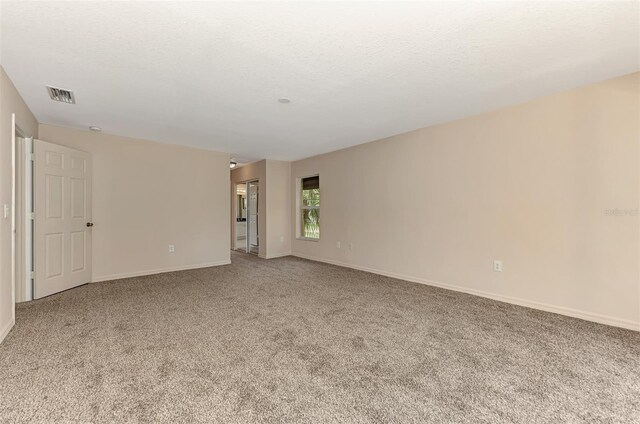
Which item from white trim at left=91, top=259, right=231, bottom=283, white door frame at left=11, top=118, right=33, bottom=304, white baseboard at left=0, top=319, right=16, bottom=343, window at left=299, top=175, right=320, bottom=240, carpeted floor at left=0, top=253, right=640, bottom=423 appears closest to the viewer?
carpeted floor at left=0, top=253, right=640, bottom=423

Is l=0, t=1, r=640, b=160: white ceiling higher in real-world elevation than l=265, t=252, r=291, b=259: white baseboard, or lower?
higher

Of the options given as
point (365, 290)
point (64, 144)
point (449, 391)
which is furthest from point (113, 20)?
point (365, 290)

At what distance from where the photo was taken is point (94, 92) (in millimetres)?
2863

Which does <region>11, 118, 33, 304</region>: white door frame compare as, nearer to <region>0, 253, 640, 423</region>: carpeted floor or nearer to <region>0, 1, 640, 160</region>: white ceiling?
<region>0, 253, 640, 423</region>: carpeted floor

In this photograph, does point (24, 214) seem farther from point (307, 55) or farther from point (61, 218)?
point (307, 55)

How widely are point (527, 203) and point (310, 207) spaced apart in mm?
4090

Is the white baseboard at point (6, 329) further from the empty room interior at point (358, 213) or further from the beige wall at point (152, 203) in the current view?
the beige wall at point (152, 203)

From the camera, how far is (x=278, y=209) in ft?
21.6

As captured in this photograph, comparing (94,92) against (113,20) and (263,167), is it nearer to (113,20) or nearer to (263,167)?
(113,20)

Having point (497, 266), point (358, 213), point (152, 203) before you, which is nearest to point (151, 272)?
point (152, 203)

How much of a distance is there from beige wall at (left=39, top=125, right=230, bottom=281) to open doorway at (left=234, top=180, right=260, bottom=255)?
4.55 ft

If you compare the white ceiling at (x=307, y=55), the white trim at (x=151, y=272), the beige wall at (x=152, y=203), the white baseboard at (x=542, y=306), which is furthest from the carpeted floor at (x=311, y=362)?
the white ceiling at (x=307, y=55)

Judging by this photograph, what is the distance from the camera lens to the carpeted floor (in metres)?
1.56

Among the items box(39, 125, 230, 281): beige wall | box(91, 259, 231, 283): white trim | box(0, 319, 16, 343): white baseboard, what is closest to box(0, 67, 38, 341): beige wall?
box(0, 319, 16, 343): white baseboard
